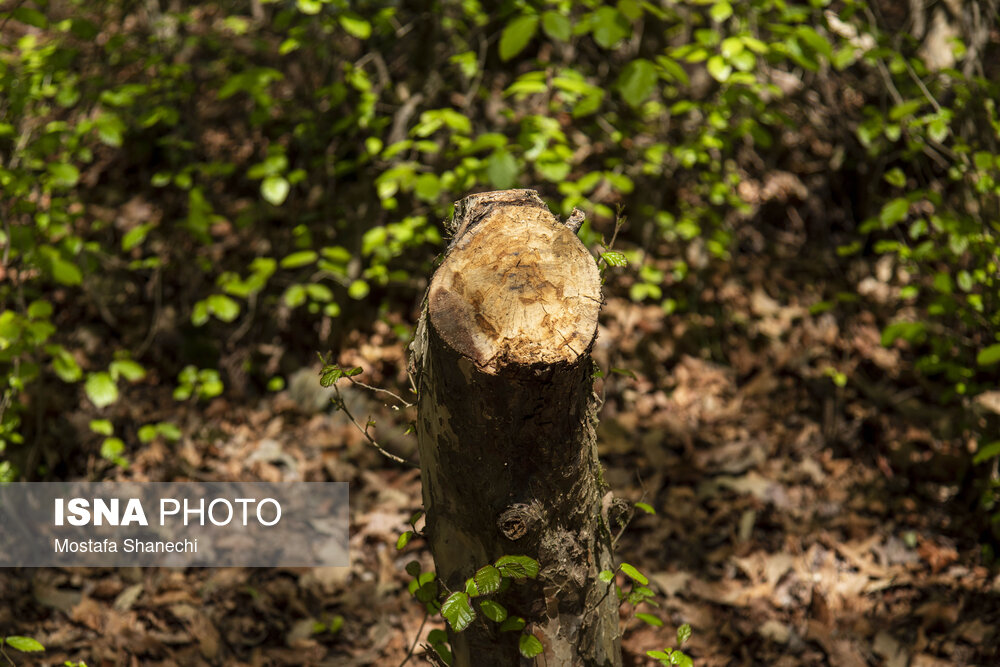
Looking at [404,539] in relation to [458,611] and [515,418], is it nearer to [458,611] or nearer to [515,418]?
[458,611]

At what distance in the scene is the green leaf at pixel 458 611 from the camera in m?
1.53

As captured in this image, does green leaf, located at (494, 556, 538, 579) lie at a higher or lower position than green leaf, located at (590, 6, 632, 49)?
lower

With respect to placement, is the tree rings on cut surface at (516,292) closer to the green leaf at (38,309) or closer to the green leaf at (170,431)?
the green leaf at (38,309)

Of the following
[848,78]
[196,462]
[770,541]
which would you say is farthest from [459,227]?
[848,78]

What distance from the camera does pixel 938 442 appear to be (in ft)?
11.7

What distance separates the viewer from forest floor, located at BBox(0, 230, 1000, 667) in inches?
110

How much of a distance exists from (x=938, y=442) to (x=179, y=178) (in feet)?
13.8

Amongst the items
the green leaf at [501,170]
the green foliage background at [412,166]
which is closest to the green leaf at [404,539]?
the green foliage background at [412,166]

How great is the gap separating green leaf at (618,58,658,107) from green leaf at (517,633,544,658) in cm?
214

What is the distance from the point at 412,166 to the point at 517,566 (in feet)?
7.13

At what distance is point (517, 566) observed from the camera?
4.98 ft

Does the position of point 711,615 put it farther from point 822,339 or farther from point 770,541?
point 822,339

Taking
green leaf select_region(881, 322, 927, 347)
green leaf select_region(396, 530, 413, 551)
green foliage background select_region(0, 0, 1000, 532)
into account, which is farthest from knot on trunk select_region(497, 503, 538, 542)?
green leaf select_region(881, 322, 927, 347)

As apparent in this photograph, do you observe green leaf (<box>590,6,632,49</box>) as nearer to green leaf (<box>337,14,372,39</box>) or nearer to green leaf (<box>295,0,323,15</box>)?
green leaf (<box>337,14,372,39</box>)
